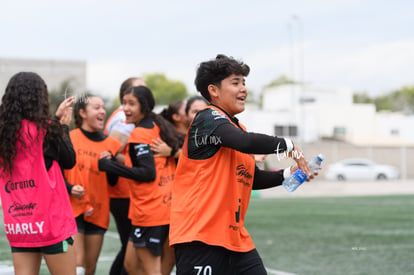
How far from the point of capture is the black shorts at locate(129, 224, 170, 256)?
6.27 metres

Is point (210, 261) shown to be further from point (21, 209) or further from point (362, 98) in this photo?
point (362, 98)

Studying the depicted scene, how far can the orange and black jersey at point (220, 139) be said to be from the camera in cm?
401

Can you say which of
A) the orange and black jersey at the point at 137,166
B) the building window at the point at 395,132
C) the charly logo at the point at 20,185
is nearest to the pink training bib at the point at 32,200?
the charly logo at the point at 20,185

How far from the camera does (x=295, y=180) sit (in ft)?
14.1

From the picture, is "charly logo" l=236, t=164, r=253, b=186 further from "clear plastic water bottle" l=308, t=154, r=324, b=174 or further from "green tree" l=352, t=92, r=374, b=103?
"green tree" l=352, t=92, r=374, b=103

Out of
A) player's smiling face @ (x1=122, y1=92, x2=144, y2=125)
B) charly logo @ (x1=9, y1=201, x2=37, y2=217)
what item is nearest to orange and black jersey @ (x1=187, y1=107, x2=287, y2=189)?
charly logo @ (x1=9, y1=201, x2=37, y2=217)

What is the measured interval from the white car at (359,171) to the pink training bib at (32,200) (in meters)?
44.3

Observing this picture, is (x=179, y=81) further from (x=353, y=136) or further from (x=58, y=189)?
(x=58, y=189)

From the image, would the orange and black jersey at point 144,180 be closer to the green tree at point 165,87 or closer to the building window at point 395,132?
the building window at point 395,132

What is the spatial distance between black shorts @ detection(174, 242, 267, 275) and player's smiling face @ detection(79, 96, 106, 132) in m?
2.73

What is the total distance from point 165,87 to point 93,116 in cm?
12649

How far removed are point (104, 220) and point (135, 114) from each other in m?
1.11

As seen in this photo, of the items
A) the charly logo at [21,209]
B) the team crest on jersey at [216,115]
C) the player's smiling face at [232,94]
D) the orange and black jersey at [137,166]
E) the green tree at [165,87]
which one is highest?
the green tree at [165,87]

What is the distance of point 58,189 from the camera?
4.91 m
